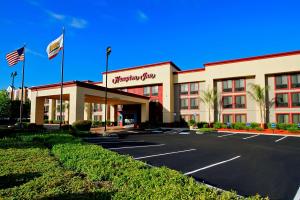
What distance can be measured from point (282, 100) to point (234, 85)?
8.01 meters

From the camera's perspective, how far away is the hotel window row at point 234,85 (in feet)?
125

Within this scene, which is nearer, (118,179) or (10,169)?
(118,179)

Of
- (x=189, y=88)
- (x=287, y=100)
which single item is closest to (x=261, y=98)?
(x=287, y=100)

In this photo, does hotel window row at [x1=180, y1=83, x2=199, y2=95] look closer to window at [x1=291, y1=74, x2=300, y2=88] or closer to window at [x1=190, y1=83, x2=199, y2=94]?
window at [x1=190, y1=83, x2=199, y2=94]

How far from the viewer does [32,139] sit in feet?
54.1

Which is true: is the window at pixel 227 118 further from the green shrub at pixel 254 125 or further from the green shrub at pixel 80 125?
the green shrub at pixel 80 125

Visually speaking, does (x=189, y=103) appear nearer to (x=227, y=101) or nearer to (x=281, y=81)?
(x=227, y=101)

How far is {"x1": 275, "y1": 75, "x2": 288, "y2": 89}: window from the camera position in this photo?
114ft

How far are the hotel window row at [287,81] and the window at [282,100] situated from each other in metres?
1.35

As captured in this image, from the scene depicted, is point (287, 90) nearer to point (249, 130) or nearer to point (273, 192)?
point (249, 130)

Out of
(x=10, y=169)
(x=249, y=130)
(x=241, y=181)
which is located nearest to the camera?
(x=241, y=181)

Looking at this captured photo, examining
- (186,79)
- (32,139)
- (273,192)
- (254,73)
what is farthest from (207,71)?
(273,192)

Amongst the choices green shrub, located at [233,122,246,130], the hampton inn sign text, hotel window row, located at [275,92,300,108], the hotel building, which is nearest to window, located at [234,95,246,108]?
the hotel building

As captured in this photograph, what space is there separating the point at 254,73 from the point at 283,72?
4.23m
